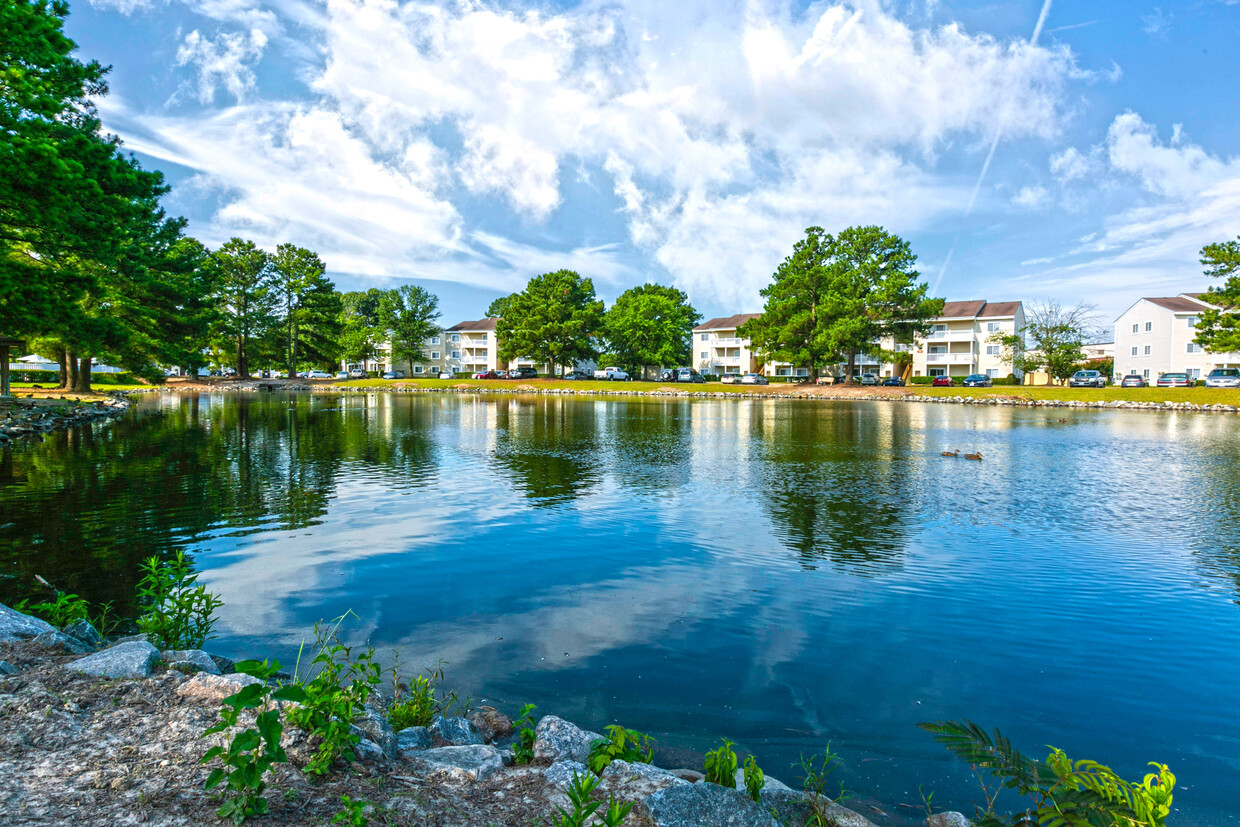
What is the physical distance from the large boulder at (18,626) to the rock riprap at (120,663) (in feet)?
3.94

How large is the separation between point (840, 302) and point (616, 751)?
74088 mm

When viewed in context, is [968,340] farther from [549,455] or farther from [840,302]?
[549,455]

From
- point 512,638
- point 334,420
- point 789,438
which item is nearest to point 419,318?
point 334,420

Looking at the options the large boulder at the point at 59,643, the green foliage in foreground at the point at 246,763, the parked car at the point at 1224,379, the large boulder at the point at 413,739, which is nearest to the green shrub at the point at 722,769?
the large boulder at the point at 413,739

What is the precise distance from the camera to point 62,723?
14.1 feet

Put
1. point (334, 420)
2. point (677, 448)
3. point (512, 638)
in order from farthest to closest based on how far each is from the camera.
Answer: point (334, 420) → point (677, 448) → point (512, 638)

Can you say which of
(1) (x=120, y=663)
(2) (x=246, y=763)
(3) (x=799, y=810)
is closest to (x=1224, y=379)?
(3) (x=799, y=810)

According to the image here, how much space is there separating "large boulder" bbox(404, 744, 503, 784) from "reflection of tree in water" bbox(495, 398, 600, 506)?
10.7 m

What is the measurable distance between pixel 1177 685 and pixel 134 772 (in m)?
9.16

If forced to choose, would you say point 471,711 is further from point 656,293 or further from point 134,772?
point 656,293

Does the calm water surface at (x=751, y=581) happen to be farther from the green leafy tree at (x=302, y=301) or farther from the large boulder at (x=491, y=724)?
the green leafy tree at (x=302, y=301)

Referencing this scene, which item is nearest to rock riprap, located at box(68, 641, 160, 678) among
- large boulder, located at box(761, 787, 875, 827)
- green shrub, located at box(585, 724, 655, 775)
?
green shrub, located at box(585, 724, 655, 775)

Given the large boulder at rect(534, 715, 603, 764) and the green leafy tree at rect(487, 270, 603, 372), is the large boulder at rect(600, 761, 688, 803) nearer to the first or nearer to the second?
the large boulder at rect(534, 715, 603, 764)

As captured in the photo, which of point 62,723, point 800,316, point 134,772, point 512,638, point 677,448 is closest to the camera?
point 134,772
